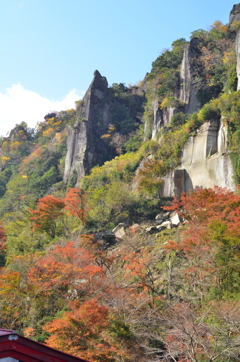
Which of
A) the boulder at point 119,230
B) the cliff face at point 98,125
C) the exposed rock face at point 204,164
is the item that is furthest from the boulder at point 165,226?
the cliff face at point 98,125

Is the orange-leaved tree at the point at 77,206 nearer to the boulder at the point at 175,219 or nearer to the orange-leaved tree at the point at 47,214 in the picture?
the orange-leaved tree at the point at 47,214

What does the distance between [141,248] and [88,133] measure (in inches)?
930

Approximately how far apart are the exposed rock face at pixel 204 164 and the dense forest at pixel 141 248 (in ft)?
2.00

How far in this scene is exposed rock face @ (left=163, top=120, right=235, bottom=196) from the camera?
24.8 meters

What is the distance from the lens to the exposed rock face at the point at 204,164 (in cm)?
2481

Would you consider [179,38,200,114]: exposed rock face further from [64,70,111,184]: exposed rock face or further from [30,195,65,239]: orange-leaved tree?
[30,195,65,239]: orange-leaved tree

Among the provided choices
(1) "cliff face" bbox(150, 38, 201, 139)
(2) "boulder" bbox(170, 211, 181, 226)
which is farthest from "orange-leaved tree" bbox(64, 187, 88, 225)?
(1) "cliff face" bbox(150, 38, 201, 139)

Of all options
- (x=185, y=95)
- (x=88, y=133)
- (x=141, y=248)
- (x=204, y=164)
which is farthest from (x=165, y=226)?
(x=88, y=133)

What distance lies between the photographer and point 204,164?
26547 mm

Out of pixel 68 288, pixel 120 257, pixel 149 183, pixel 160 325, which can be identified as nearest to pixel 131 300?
pixel 160 325

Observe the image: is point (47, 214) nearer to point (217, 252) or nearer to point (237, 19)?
point (217, 252)

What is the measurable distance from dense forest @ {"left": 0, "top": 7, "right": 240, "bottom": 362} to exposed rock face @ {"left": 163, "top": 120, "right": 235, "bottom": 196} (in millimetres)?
608

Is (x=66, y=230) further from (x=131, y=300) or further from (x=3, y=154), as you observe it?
(x=3, y=154)

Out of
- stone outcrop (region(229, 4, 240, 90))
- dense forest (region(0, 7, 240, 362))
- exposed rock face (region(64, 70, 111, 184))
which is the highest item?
stone outcrop (region(229, 4, 240, 90))
